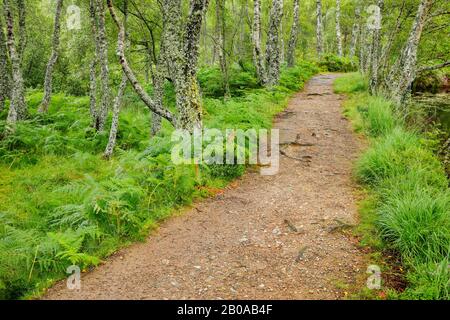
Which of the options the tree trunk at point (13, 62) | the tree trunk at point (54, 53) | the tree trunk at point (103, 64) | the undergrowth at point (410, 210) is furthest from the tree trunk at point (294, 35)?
the tree trunk at point (13, 62)

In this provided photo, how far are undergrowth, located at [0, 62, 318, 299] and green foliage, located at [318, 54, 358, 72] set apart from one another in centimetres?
1384

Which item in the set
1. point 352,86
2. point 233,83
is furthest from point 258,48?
point 352,86

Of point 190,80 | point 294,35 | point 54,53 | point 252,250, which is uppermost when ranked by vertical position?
point 294,35

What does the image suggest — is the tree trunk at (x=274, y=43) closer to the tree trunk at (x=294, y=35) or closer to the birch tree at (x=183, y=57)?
the tree trunk at (x=294, y=35)

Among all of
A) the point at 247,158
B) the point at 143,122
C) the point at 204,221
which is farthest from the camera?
the point at 143,122

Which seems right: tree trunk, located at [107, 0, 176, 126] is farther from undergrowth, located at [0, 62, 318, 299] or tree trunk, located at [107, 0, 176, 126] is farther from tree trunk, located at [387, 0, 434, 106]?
tree trunk, located at [387, 0, 434, 106]

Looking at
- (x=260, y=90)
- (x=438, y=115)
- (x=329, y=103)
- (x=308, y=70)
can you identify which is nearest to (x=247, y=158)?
(x=260, y=90)

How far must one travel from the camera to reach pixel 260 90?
14477 mm

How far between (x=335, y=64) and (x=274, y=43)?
12828 mm

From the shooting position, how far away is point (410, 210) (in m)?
4.84

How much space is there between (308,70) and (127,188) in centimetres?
2027

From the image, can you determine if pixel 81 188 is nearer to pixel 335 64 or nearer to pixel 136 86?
pixel 136 86
